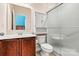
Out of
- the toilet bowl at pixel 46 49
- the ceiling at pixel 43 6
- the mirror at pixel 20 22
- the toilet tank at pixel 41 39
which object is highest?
the ceiling at pixel 43 6

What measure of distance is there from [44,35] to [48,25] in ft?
0.80

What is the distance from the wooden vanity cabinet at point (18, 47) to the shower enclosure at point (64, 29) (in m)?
0.43

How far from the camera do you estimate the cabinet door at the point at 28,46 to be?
87.2 inches

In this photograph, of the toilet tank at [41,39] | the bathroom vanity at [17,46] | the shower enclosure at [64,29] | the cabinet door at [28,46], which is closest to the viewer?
the bathroom vanity at [17,46]

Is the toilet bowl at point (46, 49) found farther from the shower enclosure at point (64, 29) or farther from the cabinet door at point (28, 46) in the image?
the cabinet door at point (28, 46)

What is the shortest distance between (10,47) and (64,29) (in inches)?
47.7

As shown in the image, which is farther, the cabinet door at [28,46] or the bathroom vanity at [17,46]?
the cabinet door at [28,46]

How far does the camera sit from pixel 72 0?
6.42ft

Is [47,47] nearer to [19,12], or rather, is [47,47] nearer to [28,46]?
[28,46]

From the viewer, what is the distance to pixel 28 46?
2287mm

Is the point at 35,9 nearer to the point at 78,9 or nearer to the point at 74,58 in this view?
the point at 78,9

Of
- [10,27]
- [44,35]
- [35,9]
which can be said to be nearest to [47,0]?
[35,9]

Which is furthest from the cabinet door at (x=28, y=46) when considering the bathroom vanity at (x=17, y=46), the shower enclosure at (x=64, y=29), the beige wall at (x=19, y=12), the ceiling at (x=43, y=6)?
the ceiling at (x=43, y=6)

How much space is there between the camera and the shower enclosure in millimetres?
2113
